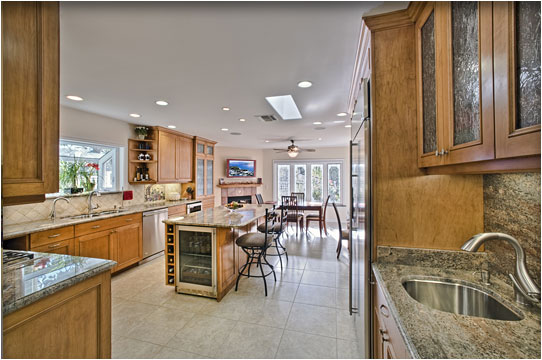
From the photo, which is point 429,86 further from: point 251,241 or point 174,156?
point 174,156

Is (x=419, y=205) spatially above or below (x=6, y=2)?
below

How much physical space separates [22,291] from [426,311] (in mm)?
1813

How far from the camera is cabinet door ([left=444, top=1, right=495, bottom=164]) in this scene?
0.80 metres

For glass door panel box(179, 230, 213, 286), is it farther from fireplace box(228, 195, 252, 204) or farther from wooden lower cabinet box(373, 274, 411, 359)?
fireplace box(228, 195, 252, 204)

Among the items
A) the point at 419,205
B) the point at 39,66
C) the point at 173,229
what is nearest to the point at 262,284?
the point at 173,229

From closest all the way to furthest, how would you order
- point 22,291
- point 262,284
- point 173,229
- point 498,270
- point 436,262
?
point 22,291 → point 498,270 → point 436,262 → point 173,229 → point 262,284

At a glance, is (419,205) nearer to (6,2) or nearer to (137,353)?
(6,2)

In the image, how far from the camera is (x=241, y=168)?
7582mm

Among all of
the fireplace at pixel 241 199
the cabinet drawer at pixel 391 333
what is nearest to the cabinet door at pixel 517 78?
the cabinet drawer at pixel 391 333

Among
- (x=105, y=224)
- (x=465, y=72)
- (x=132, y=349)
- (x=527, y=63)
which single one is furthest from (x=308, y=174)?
(x=527, y=63)

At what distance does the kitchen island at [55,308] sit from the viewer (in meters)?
0.99

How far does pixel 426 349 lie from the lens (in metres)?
0.72

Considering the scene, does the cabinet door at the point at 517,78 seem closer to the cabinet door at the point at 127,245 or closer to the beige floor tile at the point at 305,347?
the beige floor tile at the point at 305,347

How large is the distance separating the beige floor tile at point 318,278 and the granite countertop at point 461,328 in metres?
1.97
